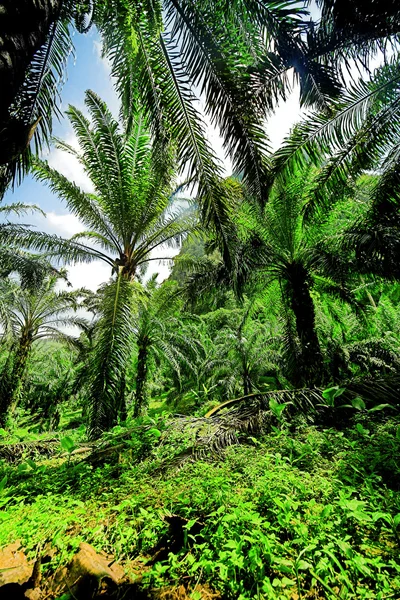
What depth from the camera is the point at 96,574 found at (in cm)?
130

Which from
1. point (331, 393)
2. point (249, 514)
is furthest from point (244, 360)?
point (249, 514)

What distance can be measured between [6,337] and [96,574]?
388 inches

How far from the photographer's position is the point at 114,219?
6.82 metres

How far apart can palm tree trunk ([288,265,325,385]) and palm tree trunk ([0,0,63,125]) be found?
23.0 feet

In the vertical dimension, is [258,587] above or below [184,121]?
below

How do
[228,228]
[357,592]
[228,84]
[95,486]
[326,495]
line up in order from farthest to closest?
[228,228] → [228,84] → [95,486] → [326,495] → [357,592]

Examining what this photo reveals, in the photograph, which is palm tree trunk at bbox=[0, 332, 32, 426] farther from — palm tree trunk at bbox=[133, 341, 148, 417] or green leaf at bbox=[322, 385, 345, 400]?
green leaf at bbox=[322, 385, 345, 400]

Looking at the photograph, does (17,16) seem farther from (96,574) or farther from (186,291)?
(186,291)

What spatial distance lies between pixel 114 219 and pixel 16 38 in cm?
462

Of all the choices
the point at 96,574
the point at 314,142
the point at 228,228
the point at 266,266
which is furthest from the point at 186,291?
the point at 96,574

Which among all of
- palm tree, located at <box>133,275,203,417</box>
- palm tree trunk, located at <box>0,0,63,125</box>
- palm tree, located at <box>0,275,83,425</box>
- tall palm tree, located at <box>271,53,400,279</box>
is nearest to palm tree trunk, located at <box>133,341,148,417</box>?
palm tree, located at <box>133,275,203,417</box>

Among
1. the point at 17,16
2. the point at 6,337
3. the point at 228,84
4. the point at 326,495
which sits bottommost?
the point at 326,495

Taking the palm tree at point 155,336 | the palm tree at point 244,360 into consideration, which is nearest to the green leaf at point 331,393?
the palm tree at point 155,336

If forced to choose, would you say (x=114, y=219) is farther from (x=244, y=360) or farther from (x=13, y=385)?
(x=244, y=360)
